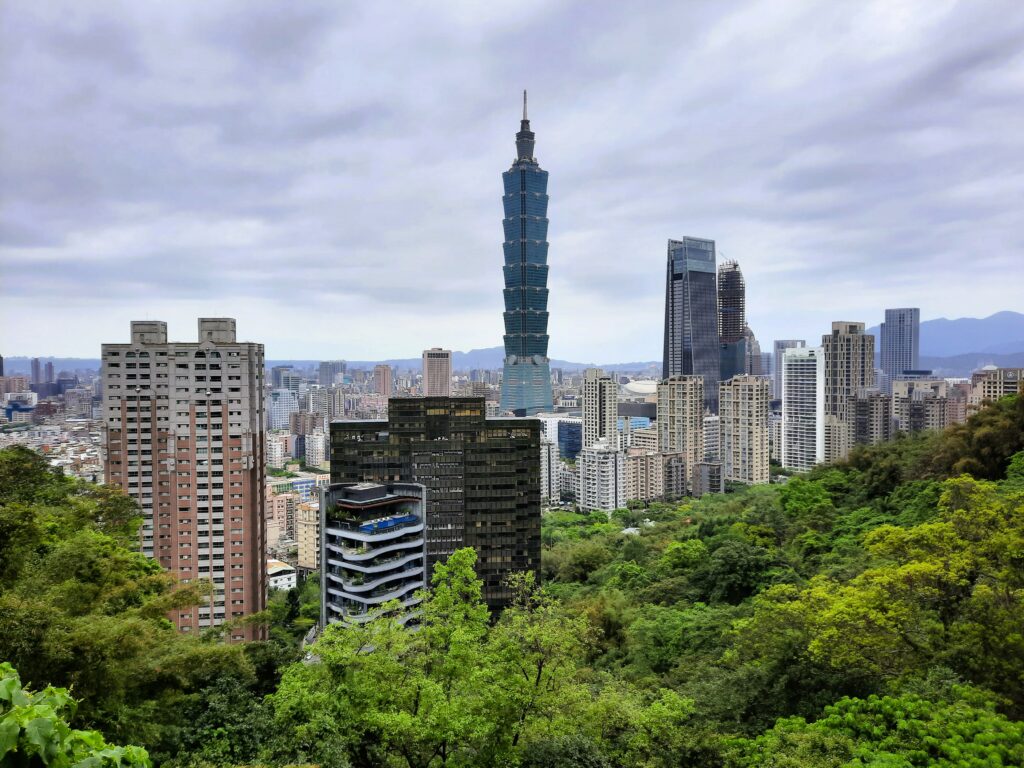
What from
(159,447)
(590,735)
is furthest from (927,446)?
(159,447)

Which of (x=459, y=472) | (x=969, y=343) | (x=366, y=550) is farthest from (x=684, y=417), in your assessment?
(x=969, y=343)

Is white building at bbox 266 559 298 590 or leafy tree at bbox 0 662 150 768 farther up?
leafy tree at bbox 0 662 150 768

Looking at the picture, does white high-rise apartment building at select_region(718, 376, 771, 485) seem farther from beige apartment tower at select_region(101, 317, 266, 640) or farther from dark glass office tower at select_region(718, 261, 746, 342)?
dark glass office tower at select_region(718, 261, 746, 342)

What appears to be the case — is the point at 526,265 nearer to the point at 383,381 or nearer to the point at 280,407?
the point at 383,381

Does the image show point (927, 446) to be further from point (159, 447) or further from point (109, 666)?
point (159, 447)

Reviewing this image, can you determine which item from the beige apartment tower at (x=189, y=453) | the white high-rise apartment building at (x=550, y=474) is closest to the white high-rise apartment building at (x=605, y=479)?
the white high-rise apartment building at (x=550, y=474)

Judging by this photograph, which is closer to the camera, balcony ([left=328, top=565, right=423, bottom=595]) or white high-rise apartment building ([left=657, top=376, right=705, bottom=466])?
balcony ([left=328, top=565, right=423, bottom=595])

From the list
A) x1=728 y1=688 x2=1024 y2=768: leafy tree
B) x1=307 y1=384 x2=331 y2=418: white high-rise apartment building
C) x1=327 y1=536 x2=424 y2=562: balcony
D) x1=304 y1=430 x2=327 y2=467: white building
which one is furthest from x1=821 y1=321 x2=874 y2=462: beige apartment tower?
x1=307 y1=384 x2=331 y2=418: white high-rise apartment building
